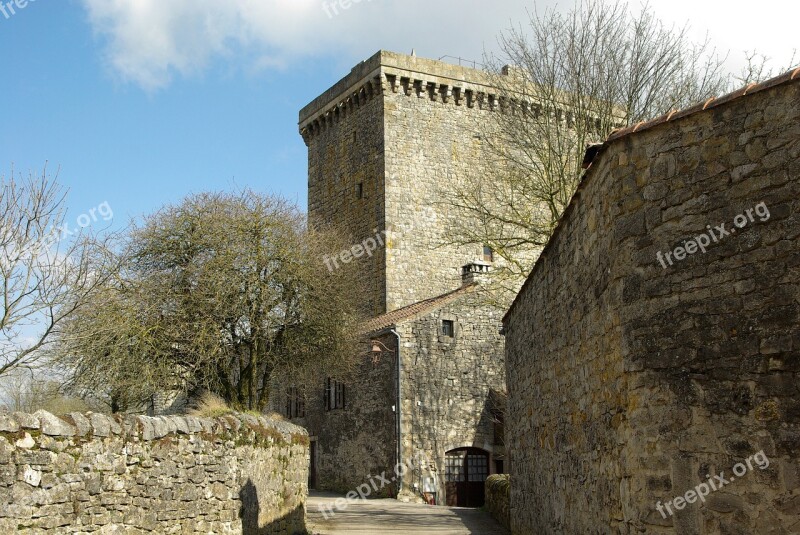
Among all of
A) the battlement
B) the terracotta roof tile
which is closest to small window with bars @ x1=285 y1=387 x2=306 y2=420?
the battlement

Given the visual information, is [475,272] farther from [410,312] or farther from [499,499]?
[499,499]

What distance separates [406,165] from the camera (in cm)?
3155

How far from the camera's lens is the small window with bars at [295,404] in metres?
30.3

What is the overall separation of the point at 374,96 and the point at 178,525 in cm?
2453

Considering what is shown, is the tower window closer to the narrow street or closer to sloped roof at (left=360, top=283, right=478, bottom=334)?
sloped roof at (left=360, top=283, right=478, bottom=334)

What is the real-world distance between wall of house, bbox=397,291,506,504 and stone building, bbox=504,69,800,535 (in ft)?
59.0

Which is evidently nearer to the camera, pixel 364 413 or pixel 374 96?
pixel 364 413

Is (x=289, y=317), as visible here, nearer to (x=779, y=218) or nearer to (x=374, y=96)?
(x=374, y=96)

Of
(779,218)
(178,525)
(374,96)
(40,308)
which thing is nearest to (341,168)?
(374,96)

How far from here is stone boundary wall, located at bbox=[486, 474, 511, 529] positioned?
1586 cm

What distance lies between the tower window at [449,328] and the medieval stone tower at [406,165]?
4.16 metres

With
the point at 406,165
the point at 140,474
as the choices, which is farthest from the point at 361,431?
the point at 140,474

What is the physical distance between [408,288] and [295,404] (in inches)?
232

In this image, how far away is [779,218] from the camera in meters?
5.46
